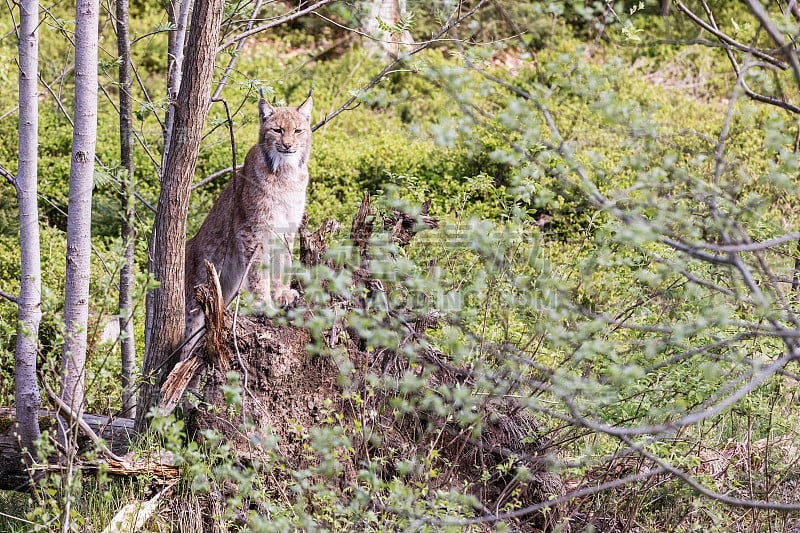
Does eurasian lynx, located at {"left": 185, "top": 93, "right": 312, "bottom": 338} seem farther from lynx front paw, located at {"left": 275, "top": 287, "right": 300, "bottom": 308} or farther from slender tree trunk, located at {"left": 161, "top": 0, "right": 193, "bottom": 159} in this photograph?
slender tree trunk, located at {"left": 161, "top": 0, "right": 193, "bottom": 159}

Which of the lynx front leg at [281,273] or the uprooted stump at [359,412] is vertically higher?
the lynx front leg at [281,273]

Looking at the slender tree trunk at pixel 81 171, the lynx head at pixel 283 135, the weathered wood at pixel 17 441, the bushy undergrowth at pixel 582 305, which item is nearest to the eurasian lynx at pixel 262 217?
the lynx head at pixel 283 135

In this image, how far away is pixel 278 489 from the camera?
13.2 feet

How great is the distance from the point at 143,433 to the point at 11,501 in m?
0.90

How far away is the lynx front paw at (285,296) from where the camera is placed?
507 centimetres

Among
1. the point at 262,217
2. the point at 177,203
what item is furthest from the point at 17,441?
the point at 262,217

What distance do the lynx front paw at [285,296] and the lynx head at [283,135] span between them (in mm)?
831

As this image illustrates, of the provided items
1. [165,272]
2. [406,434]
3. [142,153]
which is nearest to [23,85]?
[165,272]

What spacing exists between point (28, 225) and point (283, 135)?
195 centimetres

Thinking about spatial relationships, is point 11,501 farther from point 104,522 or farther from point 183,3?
point 183,3

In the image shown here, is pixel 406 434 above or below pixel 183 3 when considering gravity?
below

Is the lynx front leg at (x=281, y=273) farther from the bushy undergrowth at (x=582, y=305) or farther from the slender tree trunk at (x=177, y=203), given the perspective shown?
the slender tree trunk at (x=177, y=203)

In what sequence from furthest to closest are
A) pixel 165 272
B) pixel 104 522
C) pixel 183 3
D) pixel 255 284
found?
pixel 255 284
pixel 183 3
pixel 165 272
pixel 104 522

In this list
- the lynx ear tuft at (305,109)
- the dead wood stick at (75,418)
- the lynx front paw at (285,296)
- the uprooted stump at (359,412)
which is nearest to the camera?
the dead wood stick at (75,418)
